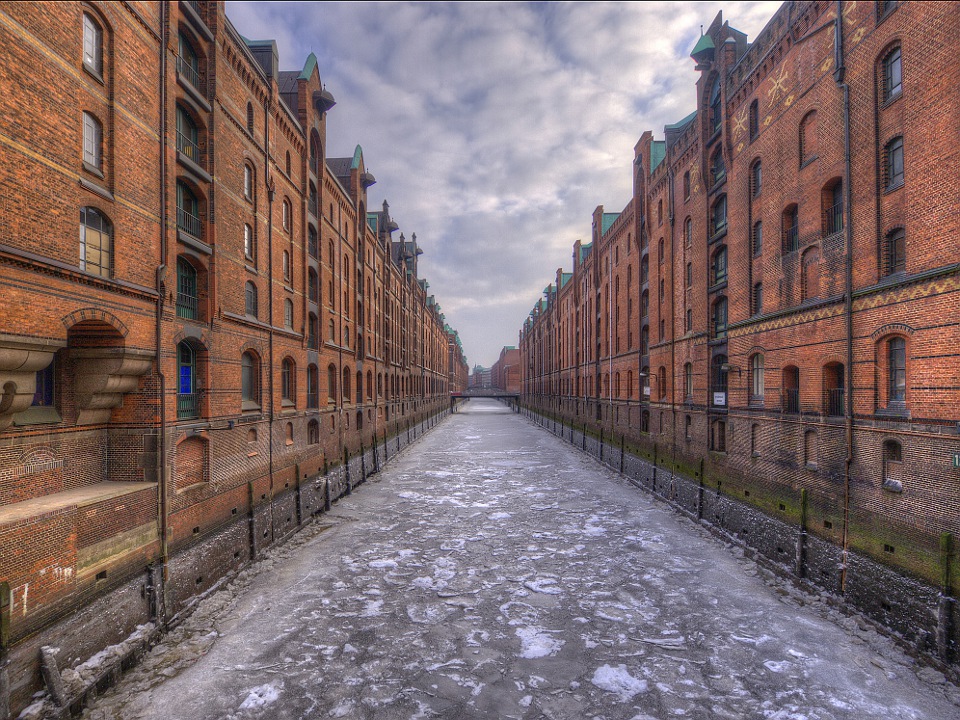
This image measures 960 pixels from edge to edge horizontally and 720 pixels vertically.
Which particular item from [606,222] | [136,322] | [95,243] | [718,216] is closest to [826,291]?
[718,216]

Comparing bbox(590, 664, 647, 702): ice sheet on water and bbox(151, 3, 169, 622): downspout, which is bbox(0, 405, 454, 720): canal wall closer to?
bbox(151, 3, 169, 622): downspout

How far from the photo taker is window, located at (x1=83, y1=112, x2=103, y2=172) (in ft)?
26.3

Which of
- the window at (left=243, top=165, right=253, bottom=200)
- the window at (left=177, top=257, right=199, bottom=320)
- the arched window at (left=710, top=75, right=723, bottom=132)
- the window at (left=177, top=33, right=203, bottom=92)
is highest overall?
the arched window at (left=710, top=75, right=723, bottom=132)

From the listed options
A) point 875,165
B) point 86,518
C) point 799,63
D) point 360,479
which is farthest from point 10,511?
point 799,63

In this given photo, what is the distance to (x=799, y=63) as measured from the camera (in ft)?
41.7

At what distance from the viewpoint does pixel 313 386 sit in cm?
1925

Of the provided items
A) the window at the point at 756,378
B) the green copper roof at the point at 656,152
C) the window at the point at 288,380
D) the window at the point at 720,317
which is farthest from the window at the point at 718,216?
the window at the point at 288,380

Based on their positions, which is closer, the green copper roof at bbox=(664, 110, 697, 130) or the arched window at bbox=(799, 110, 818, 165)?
the arched window at bbox=(799, 110, 818, 165)

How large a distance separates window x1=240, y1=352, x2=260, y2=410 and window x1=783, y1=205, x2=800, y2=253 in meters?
17.0

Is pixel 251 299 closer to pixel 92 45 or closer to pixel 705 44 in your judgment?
pixel 92 45

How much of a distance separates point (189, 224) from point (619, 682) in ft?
44.8

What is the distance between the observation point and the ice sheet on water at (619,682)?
642cm

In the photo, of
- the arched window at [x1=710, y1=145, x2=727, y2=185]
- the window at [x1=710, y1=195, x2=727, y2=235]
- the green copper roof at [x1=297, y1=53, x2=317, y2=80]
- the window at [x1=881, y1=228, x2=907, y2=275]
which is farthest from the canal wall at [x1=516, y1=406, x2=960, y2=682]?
the green copper roof at [x1=297, y1=53, x2=317, y2=80]

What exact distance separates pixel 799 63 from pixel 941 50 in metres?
4.85
